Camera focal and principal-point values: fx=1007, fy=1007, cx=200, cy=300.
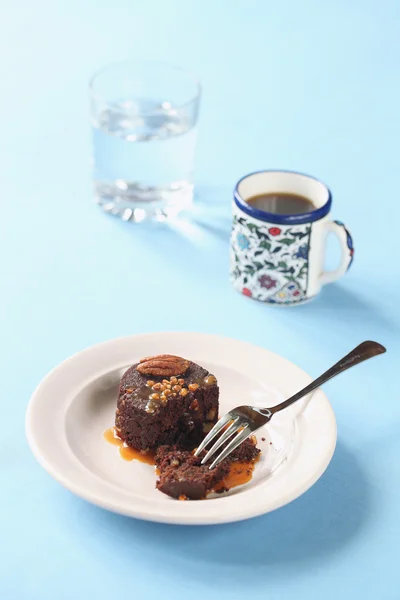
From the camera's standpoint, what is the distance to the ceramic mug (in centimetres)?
174

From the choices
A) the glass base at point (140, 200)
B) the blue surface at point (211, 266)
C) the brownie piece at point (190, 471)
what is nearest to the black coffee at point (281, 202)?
the blue surface at point (211, 266)

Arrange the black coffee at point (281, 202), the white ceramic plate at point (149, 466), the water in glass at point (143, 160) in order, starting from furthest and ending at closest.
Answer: the water in glass at point (143, 160) < the black coffee at point (281, 202) < the white ceramic plate at point (149, 466)

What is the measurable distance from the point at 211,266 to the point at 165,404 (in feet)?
1.89

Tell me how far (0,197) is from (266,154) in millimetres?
610

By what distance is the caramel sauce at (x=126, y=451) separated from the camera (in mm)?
1398

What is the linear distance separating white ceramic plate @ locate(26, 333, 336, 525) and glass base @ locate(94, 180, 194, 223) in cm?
55

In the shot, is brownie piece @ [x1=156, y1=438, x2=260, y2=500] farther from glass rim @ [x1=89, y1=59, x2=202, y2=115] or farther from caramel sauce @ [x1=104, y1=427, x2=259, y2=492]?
glass rim @ [x1=89, y1=59, x2=202, y2=115]

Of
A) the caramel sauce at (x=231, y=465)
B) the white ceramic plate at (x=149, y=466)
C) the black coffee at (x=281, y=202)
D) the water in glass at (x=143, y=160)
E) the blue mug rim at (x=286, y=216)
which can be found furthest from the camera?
the water in glass at (x=143, y=160)

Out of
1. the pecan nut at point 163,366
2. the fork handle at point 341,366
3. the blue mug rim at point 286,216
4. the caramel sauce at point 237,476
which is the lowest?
the caramel sauce at point 237,476

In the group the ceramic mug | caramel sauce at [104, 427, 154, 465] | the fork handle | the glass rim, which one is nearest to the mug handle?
the ceramic mug

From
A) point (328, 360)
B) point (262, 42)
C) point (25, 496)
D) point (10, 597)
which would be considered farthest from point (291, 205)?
point (262, 42)

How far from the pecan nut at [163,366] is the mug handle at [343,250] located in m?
0.46

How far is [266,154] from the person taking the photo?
2.29 metres

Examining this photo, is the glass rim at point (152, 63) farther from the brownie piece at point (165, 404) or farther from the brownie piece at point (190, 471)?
the brownie piece at point (190, 471)
